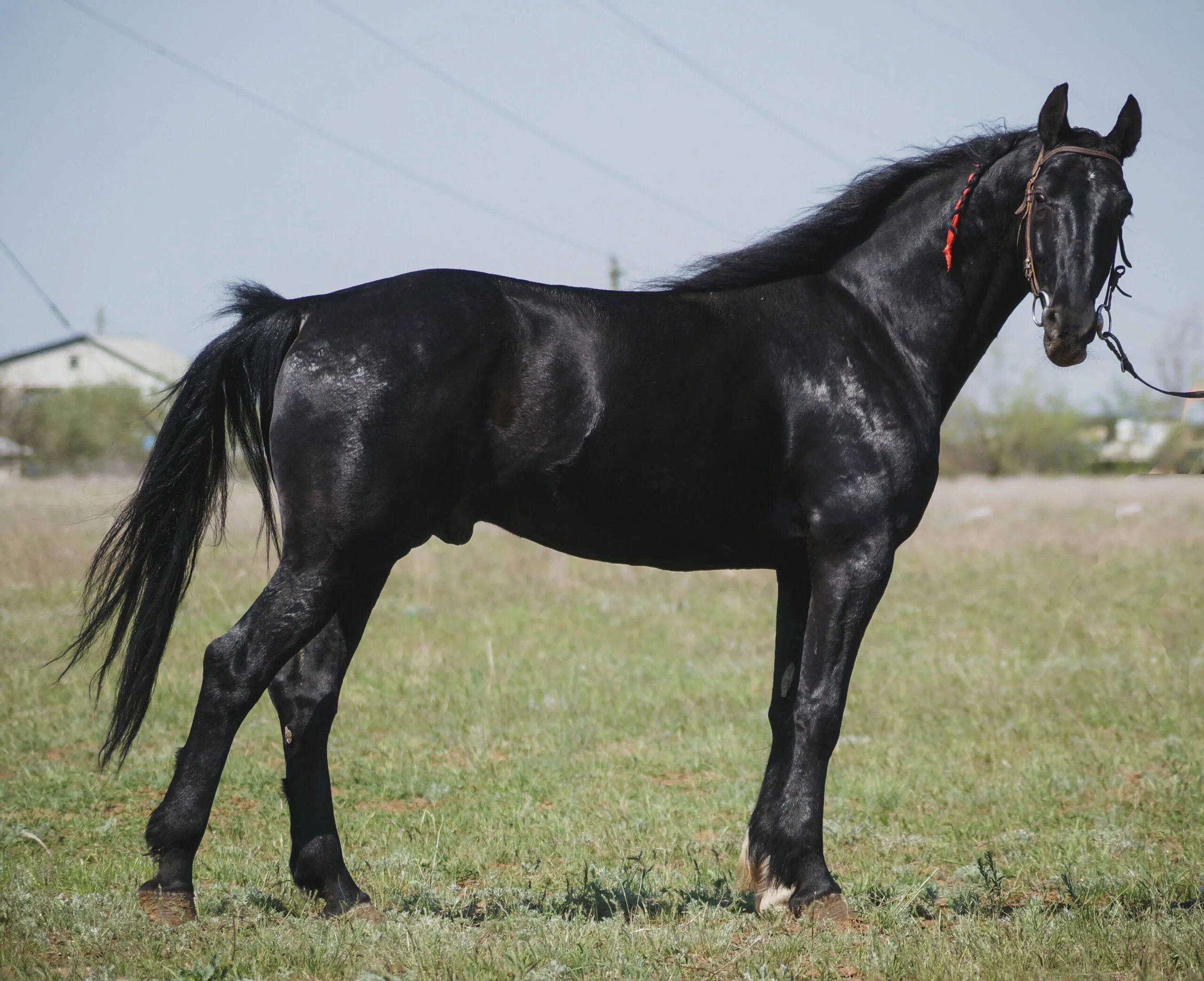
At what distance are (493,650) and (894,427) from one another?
6.57m

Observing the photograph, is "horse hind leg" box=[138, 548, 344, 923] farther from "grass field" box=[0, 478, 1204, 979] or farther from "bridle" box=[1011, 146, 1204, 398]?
"bridle" box=[1011, 146, 1204, 398]

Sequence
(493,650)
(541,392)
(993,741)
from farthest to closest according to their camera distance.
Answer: (493,650) → (993,741) → (541,392)

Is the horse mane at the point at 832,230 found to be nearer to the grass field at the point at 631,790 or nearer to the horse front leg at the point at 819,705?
the horse front leg at the point at 819,705

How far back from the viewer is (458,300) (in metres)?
4.05

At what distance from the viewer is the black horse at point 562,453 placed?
387cm

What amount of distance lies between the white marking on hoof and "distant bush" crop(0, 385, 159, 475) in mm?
45392

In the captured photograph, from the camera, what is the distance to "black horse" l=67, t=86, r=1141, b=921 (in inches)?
152

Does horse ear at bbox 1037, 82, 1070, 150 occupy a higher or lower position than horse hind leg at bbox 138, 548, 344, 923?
higher

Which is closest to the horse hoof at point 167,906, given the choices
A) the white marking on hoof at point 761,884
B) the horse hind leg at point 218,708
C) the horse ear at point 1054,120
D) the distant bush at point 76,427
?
the horse hind leg at point 218,708

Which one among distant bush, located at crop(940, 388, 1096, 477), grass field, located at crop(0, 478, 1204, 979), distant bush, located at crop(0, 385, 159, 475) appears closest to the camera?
grass field, located at crop(0, 478, 1204, 979)

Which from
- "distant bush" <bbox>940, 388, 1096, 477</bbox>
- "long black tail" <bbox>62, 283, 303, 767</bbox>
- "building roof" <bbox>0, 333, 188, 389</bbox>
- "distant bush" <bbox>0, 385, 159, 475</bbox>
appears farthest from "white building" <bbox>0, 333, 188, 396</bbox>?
"long black tail" <bbox>62, 283, 303, 767</bbox>

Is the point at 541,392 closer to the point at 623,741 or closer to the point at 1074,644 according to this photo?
the point at 623,741

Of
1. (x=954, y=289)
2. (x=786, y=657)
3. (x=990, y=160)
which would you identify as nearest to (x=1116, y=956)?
(x=786, y=657)

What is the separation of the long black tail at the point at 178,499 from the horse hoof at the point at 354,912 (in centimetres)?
96
